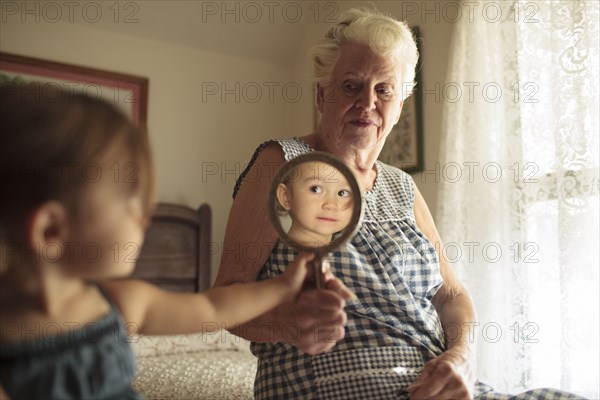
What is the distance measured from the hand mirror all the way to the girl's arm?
86 millimetres

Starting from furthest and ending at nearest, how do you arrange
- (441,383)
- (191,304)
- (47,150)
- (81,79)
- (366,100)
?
(81,79) < (366,100) < (441,383) < (191,304) < (47,150)

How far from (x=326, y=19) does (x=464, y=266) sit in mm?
2217

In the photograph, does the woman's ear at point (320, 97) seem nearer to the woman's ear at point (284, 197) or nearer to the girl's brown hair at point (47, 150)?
the woman's ear at point (284, 197)

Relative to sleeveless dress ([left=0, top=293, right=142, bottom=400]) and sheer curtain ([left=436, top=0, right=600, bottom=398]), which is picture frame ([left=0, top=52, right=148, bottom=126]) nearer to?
sheer curtain ([left=436, top=0, right=600, bottom=398])

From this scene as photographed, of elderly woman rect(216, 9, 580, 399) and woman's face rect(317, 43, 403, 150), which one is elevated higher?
woman's face rect(317, 43, 403, 150)

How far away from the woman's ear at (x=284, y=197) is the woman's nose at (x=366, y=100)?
0.46 metres

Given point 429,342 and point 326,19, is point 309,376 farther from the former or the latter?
point 326,19

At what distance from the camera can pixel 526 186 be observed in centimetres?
210

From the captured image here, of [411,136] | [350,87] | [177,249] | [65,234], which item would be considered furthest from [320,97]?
[177,249]

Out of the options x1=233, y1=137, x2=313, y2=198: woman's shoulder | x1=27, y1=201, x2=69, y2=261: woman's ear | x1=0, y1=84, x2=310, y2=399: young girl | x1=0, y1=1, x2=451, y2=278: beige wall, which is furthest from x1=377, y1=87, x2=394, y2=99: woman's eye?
x1=0, y1=1, x2=451, y2=278: beige wall

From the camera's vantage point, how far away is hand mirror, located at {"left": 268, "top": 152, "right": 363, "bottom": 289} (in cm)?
85

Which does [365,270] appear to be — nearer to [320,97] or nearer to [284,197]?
[284,197]

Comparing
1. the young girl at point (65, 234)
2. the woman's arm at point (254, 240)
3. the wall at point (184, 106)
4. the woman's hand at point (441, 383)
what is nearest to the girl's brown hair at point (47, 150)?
the young girl at point (65, 234)

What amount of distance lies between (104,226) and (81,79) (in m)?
3.25
